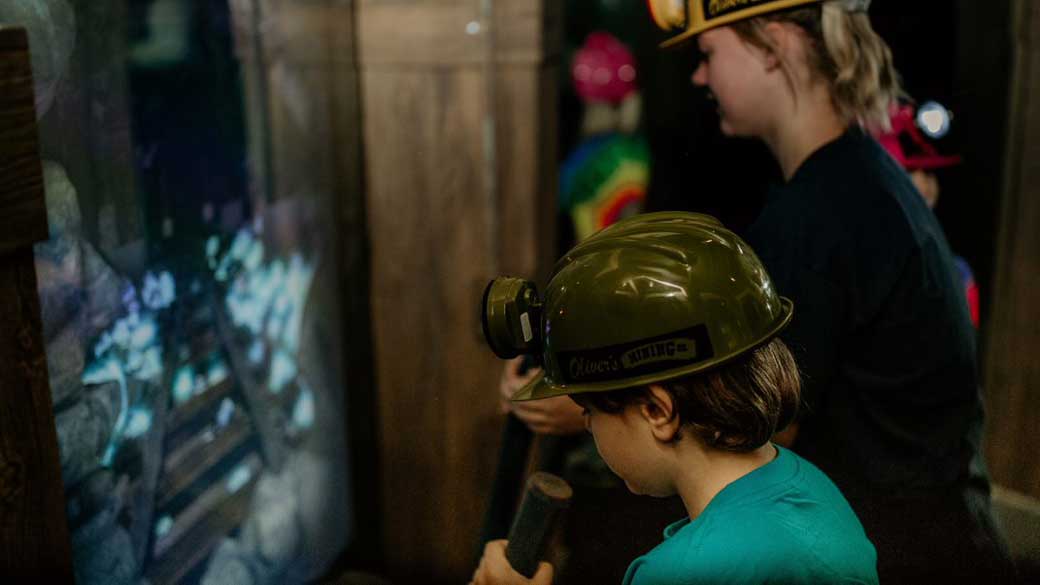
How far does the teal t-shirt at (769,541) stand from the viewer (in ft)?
4.54

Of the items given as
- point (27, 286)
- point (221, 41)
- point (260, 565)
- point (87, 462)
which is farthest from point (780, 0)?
point (260, 565)

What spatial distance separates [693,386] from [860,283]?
2.47 feet

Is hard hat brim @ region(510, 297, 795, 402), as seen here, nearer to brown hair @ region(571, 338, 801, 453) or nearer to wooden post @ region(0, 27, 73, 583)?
brown hair @ region(571, 338, 801, 453)

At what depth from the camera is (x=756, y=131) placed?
2326mm

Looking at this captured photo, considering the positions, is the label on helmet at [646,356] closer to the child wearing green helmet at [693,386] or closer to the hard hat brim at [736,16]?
the child wearing green helmet at [693,386]

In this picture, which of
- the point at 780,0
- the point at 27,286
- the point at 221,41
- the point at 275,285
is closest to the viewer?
the point at 27,286

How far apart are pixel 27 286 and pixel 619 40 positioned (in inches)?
128

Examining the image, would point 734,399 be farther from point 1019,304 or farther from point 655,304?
point 1019,304

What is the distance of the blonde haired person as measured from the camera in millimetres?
2082

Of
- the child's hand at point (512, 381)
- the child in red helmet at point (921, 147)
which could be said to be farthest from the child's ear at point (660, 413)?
the child in red helmet at point (921, 147)

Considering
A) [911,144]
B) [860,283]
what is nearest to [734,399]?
[860,283]

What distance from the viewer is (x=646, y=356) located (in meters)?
1.46

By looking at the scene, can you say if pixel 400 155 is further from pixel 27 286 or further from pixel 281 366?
pixel 27 286

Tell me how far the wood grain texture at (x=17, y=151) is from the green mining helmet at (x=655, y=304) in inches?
31.7
